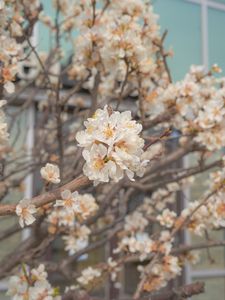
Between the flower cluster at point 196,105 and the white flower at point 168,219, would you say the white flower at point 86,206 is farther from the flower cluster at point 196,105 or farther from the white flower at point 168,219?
the flower cluster at point 196,105

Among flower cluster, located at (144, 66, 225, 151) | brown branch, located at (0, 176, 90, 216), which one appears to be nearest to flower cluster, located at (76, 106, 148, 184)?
brown branch, located at (0, 176, 90, 216)

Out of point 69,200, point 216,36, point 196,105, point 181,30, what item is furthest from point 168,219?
point 216,36

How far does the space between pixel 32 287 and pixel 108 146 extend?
89 centimetres

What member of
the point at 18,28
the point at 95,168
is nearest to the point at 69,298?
the point at 95,168

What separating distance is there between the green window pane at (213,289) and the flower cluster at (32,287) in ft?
10.7

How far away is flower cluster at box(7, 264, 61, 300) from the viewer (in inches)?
65.2

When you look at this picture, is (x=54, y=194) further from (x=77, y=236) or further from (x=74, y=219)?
(x=77, y=236)

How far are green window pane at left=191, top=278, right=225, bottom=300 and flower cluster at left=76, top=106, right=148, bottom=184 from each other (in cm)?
395

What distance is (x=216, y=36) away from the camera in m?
5.28

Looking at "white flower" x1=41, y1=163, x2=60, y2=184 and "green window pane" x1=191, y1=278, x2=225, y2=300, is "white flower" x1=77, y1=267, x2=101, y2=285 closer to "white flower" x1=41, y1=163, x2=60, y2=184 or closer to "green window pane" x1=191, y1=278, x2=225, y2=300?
"white flower" x1=41, y1=163, x2=60, y2=184

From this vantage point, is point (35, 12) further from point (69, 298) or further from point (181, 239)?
point (181, 239)

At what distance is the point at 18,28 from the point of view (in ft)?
7.06

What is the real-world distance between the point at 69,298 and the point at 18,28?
1.25 meters

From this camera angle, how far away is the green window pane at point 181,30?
16.0ft
